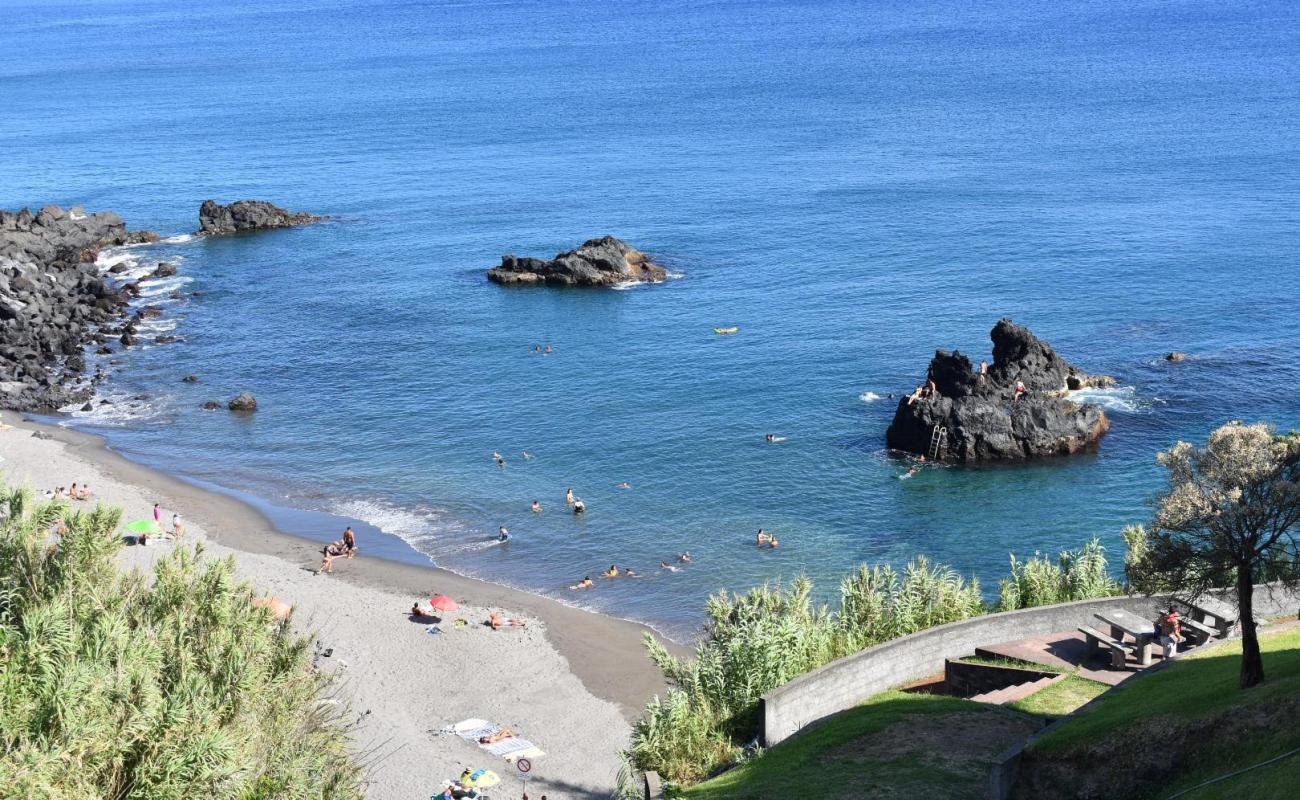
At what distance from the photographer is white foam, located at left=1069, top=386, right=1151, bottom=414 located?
207 feet

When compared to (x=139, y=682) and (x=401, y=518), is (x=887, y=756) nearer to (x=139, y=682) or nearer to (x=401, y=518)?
(x=139, y=682)

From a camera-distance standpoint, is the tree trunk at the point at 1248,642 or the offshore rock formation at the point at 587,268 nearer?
the tree trunk at the point at 1248,642

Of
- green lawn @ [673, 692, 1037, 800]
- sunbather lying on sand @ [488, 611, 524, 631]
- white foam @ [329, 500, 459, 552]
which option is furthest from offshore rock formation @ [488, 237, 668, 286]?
green lawn @ [673, 692, 1037, 800]

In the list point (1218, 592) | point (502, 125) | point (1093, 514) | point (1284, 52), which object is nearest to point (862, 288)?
point (1093, 514)

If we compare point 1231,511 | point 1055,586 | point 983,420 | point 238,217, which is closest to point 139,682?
point 1231,511

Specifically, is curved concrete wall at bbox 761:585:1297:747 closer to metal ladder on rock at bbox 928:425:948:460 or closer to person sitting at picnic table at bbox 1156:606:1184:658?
person sitting at picnic table at bbox 1156:606:1184:658

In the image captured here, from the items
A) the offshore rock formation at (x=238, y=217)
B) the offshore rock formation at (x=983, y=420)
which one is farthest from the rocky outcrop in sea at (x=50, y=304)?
the offshore rock formation at (x=983, y=420)

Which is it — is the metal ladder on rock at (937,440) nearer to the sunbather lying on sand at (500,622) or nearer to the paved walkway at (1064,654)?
the sunbather lying on sand at (500,622)

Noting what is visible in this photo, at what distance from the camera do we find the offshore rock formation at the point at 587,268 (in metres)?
91.3

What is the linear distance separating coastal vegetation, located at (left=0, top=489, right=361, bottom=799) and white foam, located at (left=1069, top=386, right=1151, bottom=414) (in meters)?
47.6

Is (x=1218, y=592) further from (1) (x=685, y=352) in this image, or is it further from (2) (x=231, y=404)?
(2) (x=231, y=404)

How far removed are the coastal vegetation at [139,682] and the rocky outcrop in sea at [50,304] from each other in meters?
50.1

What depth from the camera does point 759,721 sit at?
99.0ft

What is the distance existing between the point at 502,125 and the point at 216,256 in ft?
203
